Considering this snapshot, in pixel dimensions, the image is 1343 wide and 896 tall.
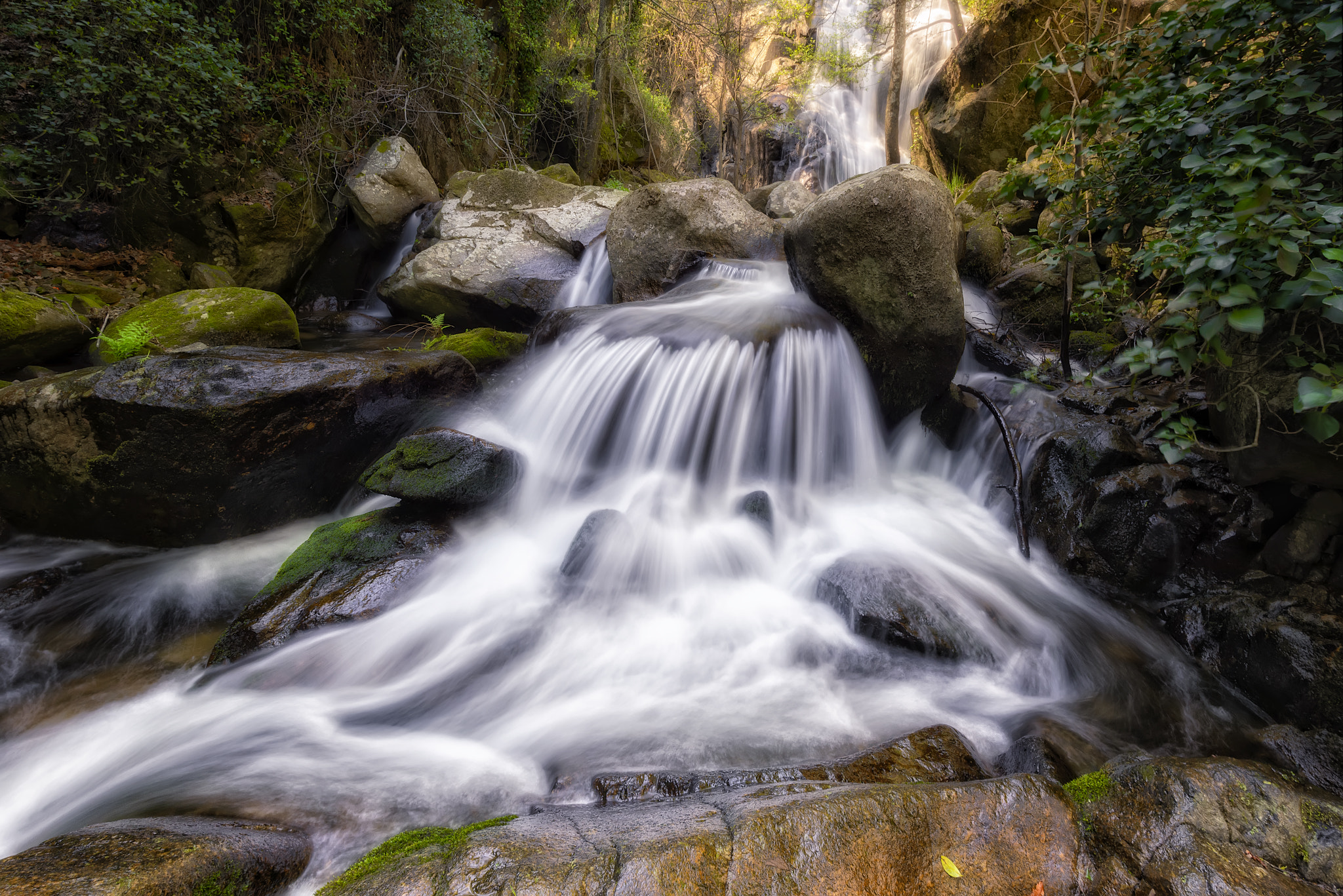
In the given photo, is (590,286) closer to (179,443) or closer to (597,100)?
(179,443)

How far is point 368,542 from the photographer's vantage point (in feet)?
12.9

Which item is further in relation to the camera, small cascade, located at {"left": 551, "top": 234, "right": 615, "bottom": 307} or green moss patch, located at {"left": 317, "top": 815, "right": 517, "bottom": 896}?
small cascade, located at {"left": 551, "top": 234, "right": 615, "bottom": 307}

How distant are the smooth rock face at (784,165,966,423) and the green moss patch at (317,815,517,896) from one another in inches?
188

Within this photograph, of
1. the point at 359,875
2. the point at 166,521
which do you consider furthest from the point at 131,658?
the point at 359,875

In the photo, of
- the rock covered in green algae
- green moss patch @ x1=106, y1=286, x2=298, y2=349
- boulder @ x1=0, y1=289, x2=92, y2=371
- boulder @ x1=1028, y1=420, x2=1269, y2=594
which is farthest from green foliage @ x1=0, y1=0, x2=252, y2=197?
boulder @ x1=1028, y1=420, x2=1269, y2=594

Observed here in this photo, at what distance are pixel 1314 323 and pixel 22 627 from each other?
7037 millimetres

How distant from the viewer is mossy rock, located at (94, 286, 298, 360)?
5.82m

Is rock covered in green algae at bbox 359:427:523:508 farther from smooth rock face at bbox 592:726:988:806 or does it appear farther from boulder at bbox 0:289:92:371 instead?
boulder at bbox 0:289:92:371

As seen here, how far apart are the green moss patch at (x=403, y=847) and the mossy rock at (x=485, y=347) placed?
532 cm

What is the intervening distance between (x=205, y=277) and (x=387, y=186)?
328 cm

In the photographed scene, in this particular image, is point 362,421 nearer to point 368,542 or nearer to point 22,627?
point 368,542

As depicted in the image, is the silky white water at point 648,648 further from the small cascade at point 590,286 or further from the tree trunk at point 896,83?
the tree trunk at point 896,83

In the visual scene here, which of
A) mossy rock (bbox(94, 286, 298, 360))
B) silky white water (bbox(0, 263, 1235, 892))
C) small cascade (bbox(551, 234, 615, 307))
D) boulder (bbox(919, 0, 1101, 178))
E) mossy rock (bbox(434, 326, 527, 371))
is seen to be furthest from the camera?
boulder (bbox(919, 0, 1101, 178))

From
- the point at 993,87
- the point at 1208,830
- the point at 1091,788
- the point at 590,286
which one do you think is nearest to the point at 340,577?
the point at 1091,788
